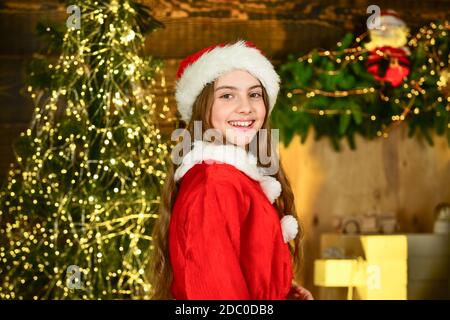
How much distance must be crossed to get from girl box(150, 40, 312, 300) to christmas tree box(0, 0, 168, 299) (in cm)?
100

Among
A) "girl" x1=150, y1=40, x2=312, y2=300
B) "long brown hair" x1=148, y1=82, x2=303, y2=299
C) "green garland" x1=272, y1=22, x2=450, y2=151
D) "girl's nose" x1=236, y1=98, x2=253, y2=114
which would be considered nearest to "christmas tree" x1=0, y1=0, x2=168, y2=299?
"green garland" x1=272, y1=22, x2=450, y2=151

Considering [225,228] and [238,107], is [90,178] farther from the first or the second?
[225,228]

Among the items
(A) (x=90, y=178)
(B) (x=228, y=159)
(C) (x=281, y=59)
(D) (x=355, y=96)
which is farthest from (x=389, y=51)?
(B) (x=228, y=159)

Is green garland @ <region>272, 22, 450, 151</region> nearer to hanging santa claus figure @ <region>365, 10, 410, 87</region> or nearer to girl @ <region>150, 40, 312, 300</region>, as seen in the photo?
hanging santa claus figure @ <region>365, 10, 410, 87</region>

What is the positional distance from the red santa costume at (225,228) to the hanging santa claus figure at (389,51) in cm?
194

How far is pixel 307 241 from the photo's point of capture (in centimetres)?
407

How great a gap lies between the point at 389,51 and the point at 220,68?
78.1 inches

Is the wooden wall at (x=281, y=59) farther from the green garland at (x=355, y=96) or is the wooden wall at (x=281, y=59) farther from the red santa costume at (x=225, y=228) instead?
the red santa costume at (x=225, y=228)

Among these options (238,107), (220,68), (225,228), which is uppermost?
(220,68)

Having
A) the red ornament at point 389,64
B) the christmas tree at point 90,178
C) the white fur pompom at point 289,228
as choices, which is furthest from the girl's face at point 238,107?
the red ornament at point 389,64

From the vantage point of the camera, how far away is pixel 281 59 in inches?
165

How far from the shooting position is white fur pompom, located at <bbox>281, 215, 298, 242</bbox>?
2.09 m

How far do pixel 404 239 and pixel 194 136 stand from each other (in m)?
1.90
